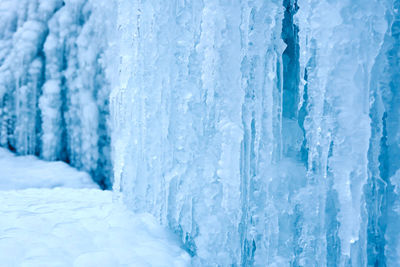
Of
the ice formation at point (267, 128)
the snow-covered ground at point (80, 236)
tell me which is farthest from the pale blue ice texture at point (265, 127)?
the snow-covered ground at point (80, 236)

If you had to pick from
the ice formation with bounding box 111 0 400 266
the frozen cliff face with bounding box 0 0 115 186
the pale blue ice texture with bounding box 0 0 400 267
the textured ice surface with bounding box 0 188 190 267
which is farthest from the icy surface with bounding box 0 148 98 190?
the ice formation with bounding box 111 0 400 266

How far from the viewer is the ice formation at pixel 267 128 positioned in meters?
1.49

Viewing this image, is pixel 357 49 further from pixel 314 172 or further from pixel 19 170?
pixel 19 170

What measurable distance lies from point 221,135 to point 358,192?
0.77 metres

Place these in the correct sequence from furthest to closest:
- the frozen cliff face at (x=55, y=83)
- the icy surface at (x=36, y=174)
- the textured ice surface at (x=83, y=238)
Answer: the frozen cliff face at (x=55, y=83), the icy surface at (x=36, y=174), the textured ice surface at (x=83, y=238)

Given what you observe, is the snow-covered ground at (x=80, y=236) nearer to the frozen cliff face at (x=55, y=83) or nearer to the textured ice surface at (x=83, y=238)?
the textured ice surface at (x=83, y=238)

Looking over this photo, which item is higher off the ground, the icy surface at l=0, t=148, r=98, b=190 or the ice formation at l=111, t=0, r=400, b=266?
the ice formation at l=111, t=0, r=400, b=266

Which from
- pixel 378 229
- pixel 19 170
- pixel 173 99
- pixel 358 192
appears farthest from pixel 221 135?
pixel 19 170

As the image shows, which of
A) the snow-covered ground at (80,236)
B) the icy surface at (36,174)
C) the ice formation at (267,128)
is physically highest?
the ice formation at (267,128)

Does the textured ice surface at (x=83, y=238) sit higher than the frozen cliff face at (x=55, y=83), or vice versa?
the frozen cliff face at (x=55, y=83)

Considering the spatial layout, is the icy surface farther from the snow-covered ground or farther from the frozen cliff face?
the snow-covered ground

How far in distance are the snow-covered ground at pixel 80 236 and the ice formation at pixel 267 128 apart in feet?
0.52

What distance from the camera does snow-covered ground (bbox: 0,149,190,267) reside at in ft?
5.91

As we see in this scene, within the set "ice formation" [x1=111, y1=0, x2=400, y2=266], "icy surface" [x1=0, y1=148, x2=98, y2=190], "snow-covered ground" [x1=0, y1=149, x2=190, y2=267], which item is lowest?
"icy surface" [x1=0, y1=148, x2=98, y2=190]
